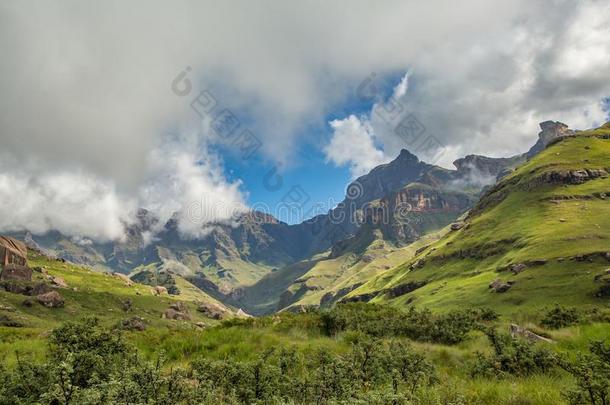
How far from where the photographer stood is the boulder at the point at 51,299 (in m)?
166

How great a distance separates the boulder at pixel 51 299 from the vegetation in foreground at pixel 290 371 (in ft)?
595

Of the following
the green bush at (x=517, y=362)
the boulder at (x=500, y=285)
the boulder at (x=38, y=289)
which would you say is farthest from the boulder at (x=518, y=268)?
the boulder at (x=38, y=289)

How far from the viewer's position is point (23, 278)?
194125mm

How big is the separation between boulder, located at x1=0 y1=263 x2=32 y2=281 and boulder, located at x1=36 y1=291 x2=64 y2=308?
32395mm

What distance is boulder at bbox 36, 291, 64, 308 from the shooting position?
165875 millimetres

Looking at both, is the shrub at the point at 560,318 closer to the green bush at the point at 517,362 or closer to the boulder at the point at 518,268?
the green bush at the point at 517,362

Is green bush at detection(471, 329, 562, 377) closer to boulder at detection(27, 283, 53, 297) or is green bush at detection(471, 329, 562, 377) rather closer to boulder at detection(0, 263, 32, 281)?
boulder at detection(27, 283, 53, 297)

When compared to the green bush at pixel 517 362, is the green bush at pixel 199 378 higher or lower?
higher

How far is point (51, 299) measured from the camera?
6678 inches

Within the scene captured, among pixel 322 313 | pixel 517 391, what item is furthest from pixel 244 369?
pixel 322 313

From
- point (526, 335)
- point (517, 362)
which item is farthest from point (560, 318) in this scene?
point (517, 362)

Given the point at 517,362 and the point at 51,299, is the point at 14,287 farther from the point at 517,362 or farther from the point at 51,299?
the point at 517,362

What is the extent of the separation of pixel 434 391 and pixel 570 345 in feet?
37.2

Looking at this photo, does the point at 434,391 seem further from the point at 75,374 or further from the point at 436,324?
the point at 436,324
